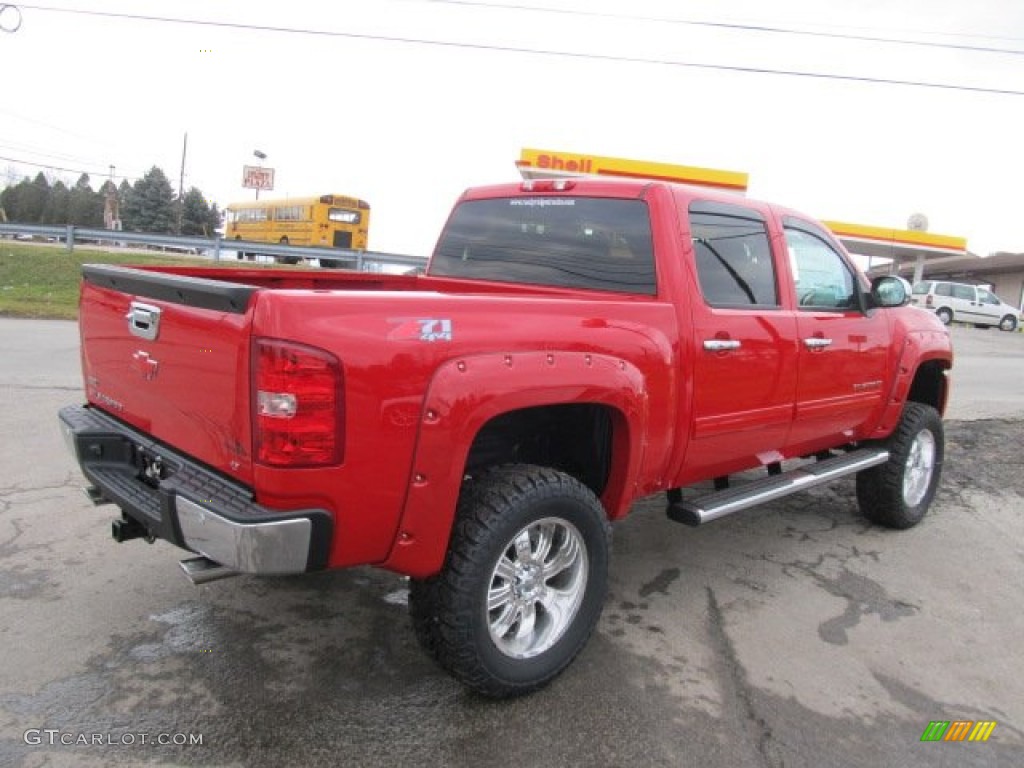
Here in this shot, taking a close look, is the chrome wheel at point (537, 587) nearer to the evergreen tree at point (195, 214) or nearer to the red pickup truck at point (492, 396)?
the red pickup truck at point (492, 396)

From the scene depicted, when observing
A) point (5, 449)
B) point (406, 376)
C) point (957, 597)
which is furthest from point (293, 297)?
point (5, 449)

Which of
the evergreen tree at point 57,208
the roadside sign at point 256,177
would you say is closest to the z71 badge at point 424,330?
Answer: the roadside sign at point 256,177

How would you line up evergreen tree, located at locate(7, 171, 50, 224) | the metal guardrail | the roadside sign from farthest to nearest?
1. evergreen tree, located at locate(7, 171, 50, 224)
2. the roadside sign
3. the metal guardrail

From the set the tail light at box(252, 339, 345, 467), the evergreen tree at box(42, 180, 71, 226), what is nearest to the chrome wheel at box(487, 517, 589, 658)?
the tail light at box(252, 339, 345, 467)

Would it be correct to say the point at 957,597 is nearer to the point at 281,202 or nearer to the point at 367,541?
the point at 367,541

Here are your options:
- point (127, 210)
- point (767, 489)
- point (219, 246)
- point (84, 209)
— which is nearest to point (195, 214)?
point (127, 210)

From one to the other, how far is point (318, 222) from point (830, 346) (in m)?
30.0

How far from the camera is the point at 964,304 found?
3009 cm

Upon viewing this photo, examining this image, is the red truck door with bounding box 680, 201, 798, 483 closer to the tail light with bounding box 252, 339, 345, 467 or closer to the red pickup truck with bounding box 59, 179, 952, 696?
the red pickup truck with bounding box 59, 179, 952, 696

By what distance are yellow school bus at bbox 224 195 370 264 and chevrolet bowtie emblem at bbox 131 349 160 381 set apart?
28.3m

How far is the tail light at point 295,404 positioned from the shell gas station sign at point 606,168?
1803cm

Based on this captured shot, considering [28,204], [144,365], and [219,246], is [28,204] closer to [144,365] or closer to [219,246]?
[219,246]

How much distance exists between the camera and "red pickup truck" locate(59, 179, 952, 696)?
2367mm

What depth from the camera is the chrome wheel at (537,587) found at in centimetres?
291
